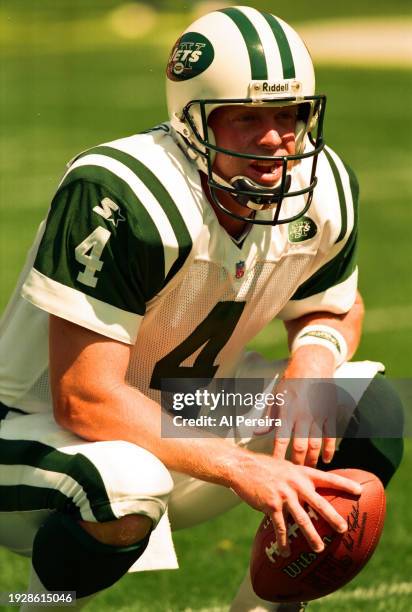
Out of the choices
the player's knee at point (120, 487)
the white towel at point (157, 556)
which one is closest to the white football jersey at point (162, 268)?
the player's knee at point (120, 487)

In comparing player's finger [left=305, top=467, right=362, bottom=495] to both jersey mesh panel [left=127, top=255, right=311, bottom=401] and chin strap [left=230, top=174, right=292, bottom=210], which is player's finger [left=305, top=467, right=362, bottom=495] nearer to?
jersey mesh panel [left=127, top=255, right=311, bottom=401]

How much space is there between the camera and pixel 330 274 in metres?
3.50

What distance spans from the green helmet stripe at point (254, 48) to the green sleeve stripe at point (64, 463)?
99cm

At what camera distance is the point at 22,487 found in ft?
10.2

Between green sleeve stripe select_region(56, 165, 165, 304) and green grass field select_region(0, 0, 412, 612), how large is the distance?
3.61ft

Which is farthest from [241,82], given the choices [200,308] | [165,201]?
[200,308]

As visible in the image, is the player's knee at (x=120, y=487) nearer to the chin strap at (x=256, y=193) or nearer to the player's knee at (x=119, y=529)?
the player's knee at (x=119, y=529)

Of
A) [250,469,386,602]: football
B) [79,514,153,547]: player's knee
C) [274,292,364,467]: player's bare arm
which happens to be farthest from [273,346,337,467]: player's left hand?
[79,514,153,547]: player's knee

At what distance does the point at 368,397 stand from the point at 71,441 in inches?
32.6

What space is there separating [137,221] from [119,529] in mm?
698

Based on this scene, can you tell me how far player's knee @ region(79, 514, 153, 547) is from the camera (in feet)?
9.42

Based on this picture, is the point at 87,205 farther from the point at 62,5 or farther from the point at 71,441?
the point at 62,5

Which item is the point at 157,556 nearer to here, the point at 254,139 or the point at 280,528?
the point at 280,528

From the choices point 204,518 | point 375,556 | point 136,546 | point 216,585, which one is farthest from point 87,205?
point 375,556
